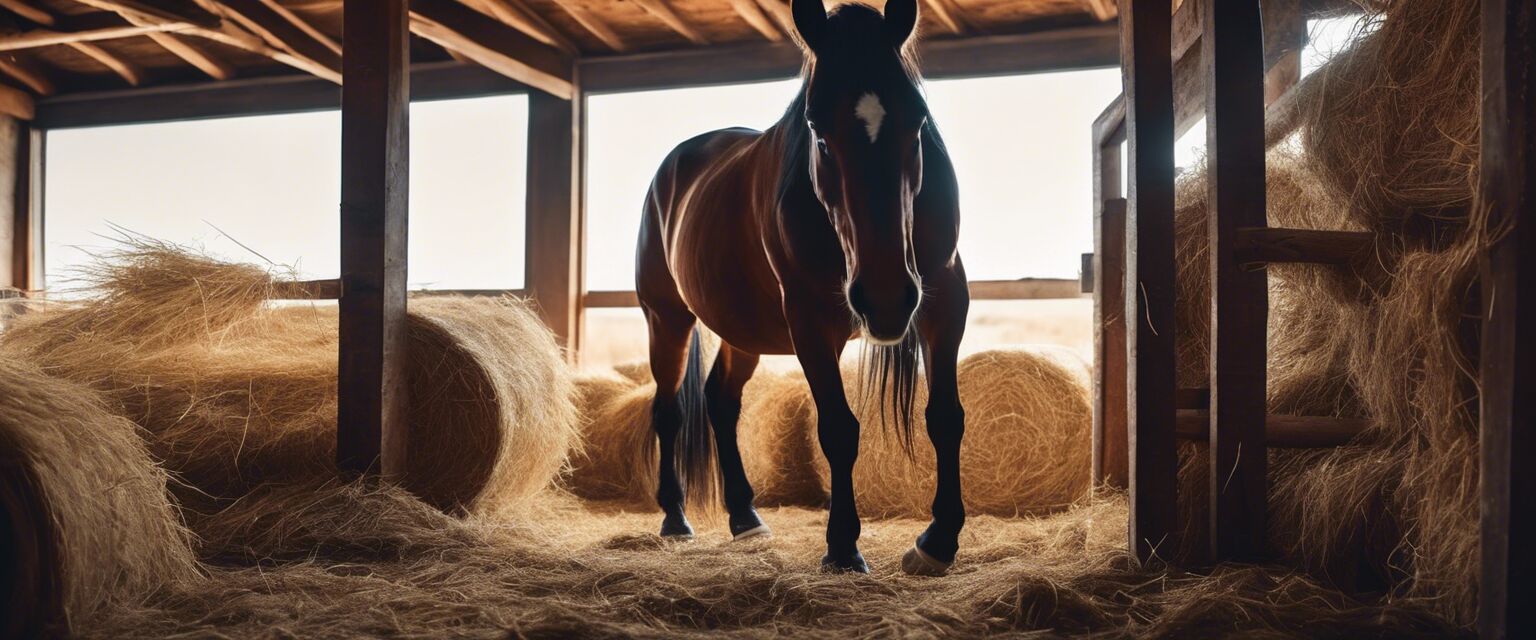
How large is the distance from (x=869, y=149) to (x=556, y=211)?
4.22 m

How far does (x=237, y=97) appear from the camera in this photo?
7.12 metres

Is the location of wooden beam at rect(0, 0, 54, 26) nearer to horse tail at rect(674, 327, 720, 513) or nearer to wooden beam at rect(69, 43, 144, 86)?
wooden beam at rect(69, 43, 144, 86)

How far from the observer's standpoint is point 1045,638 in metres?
2.11

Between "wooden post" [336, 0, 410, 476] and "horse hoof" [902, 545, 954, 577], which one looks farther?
"wooden post" [336, 0, 410, 476]

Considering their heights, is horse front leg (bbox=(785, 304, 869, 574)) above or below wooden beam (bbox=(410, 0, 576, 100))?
below

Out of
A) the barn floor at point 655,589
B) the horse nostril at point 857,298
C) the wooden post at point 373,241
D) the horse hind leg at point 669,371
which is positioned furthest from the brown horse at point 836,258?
the wooden post at point 373,241

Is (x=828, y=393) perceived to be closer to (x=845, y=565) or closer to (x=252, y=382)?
(x=845, y=565)

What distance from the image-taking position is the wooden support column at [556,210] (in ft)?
21.3

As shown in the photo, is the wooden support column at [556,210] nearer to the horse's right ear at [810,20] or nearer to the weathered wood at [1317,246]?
the horse's right ear at [810,20]

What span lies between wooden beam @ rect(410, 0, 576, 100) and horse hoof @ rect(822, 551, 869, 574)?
150 inches

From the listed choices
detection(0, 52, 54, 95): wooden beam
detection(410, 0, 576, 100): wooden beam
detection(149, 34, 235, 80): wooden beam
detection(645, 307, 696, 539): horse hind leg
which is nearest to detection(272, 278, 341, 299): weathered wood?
detection(645, 307, 696, 539): horse hind leg

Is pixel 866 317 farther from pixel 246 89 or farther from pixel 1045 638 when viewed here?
pixel 246 89

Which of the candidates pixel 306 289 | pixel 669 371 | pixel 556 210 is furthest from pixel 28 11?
pixel 669 371

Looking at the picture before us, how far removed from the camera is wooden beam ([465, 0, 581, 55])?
5.88 metres
